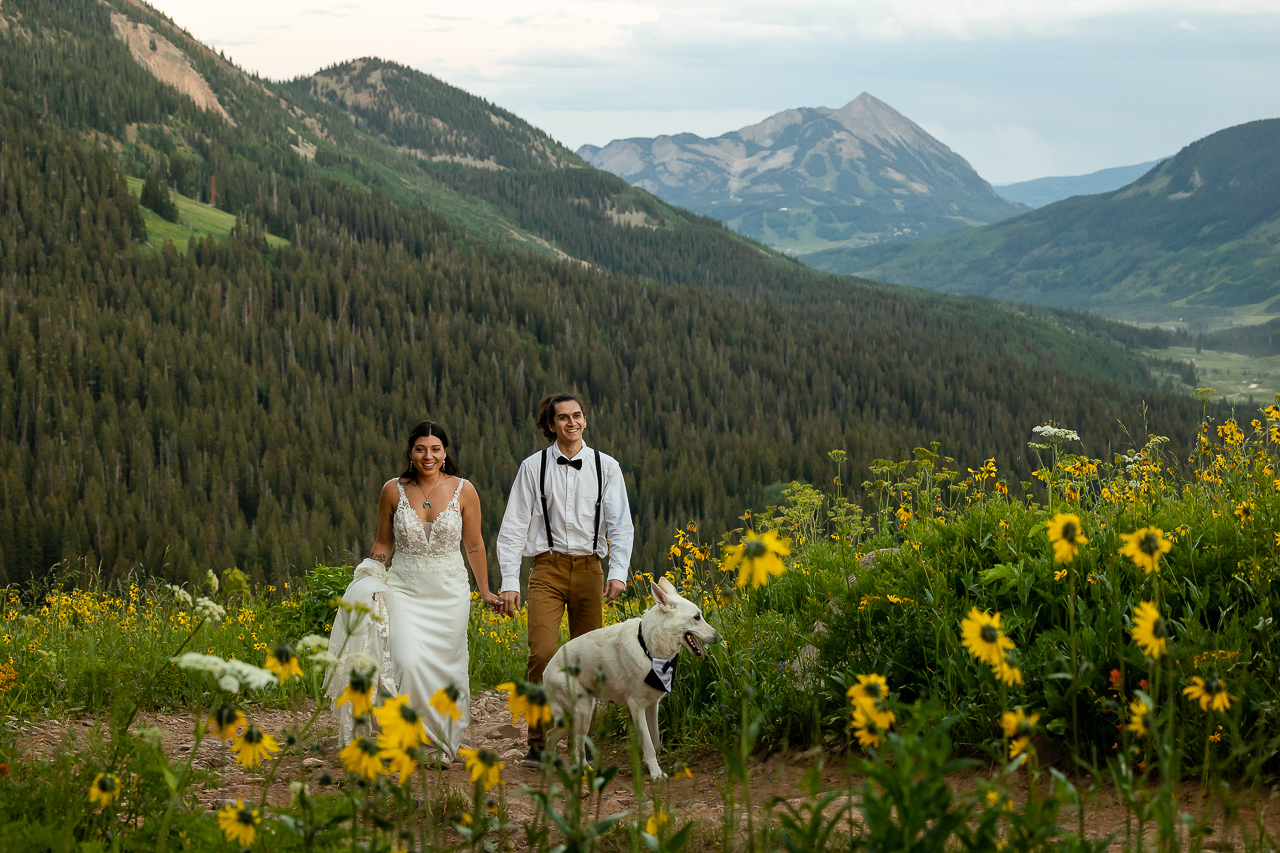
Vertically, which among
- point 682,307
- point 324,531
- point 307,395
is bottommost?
point 324,531

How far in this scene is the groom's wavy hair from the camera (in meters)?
7.34

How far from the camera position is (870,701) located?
2.84m

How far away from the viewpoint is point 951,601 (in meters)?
6.80

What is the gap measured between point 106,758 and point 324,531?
83172 millimetres

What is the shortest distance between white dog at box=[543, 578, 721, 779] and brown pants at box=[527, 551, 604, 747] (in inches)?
27.5

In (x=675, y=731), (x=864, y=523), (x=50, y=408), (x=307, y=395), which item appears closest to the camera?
(x=675, y=731)

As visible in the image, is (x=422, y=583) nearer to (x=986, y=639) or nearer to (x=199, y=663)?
(x=199, y=663)

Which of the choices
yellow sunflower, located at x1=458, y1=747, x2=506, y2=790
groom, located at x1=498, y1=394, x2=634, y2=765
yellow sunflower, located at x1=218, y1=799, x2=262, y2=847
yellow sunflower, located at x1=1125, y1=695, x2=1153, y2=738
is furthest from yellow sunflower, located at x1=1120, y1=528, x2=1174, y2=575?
groom, located at x1=498, y1=394, x2=634, y2=765

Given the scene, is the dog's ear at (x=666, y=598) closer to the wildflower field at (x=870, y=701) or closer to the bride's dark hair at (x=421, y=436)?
the wildflower field at (x=870, y=701)

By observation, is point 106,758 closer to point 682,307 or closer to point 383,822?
point 383,822

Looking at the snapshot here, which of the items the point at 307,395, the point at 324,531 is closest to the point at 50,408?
the point at 307,395

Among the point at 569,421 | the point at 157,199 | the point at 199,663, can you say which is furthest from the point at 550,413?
the point at 157,199

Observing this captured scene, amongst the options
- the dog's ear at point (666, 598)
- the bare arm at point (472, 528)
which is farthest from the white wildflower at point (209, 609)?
the bare arm at point (472, 528)

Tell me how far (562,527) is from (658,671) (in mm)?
1577
